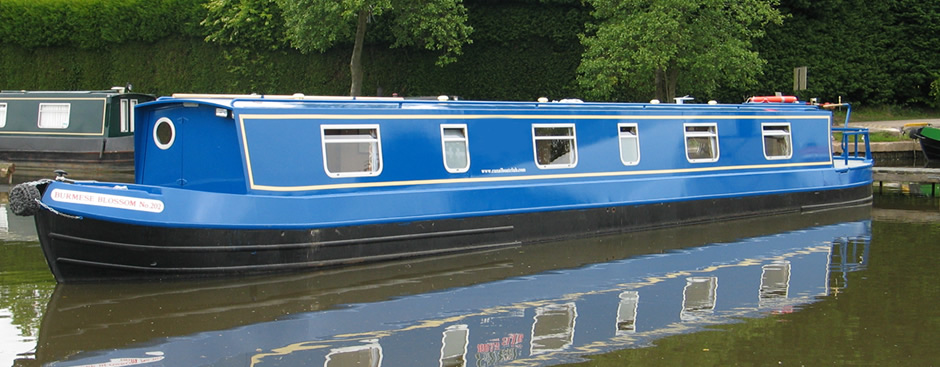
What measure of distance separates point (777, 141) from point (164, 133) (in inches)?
362

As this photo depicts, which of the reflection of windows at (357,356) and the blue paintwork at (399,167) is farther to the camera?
the blue paintwork at (399,167)

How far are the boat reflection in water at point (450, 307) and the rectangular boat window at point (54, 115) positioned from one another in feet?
43.5

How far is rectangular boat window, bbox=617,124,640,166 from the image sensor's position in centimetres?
1298

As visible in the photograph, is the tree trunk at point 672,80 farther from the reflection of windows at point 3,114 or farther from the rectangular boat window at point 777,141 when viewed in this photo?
the reflection of windows at point 3,114

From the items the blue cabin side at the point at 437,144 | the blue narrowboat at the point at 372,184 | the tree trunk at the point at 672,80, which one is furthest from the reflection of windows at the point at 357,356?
the tree trunk at the point at 672,80

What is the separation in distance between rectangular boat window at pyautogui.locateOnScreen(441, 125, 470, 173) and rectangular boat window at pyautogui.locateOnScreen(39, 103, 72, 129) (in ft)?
42.0

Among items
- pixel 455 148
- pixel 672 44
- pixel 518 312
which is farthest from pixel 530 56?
pixel 518 312

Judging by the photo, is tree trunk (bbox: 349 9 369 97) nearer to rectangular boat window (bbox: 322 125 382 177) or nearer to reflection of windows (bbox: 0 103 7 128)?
reflection of windows (bbox: 0 103 7 128)

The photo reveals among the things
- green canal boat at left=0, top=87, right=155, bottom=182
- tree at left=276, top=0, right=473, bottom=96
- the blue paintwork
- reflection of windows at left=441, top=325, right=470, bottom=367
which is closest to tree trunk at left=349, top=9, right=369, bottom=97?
tree at left=276, top=0, right=473, bottom=96

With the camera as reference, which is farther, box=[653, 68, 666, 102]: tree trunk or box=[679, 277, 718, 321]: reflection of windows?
box=[653, 68, 666, 102]: tree trunk

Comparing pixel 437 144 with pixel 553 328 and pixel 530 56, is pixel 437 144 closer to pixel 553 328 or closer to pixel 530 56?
pixel 553 328

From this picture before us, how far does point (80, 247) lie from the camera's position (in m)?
8.87

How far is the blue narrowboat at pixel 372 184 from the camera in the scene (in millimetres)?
8961

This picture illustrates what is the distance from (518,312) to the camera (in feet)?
27.4
